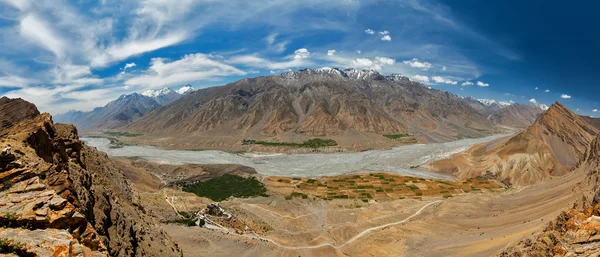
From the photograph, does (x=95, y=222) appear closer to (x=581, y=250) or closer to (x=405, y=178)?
(x=581, y=250)

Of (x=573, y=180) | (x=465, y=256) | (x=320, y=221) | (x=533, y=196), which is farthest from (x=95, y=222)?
(x=573, y=180)

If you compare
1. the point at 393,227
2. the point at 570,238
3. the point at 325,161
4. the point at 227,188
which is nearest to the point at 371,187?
the point at 227,188

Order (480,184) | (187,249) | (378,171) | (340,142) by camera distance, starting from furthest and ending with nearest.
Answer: (340,142)
(378,171)
(480,184)
(187,249)

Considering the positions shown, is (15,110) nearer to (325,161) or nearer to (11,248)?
(11,248)

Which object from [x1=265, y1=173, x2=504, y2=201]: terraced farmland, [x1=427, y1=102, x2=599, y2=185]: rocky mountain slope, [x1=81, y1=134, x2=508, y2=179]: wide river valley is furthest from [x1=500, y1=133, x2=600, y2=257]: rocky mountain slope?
[x1=81, y1=134, x2=508, y2=179]: wide river valley

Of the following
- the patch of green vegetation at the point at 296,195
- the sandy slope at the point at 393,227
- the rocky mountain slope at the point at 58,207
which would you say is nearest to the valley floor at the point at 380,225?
the sandy slope at the point at 393,227
